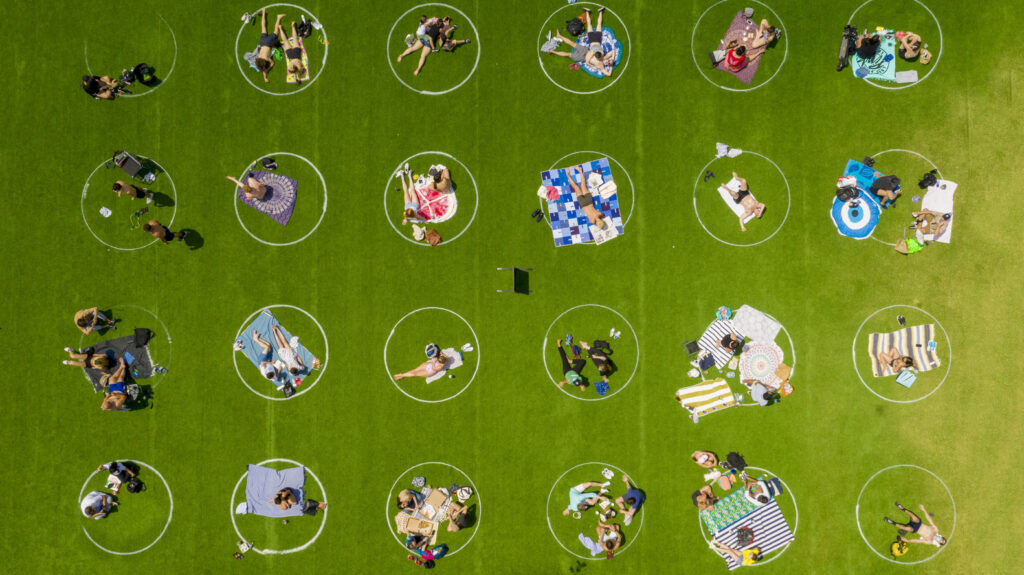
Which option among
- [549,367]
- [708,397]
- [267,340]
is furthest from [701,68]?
[267,340]

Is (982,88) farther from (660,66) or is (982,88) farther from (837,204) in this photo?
(660,66)

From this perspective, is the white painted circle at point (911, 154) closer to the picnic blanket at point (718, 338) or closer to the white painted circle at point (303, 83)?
the picnic blanket at point (718, 338)

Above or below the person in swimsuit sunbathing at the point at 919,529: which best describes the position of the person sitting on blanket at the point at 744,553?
below

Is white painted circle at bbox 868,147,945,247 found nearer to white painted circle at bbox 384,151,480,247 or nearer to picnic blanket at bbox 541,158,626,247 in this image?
picnic blanket at bbox 541,158,626,247

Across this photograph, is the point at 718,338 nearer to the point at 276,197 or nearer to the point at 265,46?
the point at 276,197

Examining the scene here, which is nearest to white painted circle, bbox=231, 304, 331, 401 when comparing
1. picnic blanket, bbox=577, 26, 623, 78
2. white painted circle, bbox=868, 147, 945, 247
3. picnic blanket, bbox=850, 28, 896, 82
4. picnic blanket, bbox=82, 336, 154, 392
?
picnic blanket, bbox=82, 336, 154, 392

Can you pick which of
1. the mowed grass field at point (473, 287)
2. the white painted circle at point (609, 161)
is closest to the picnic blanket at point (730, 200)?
the mowed grass field at point (473, 287)
